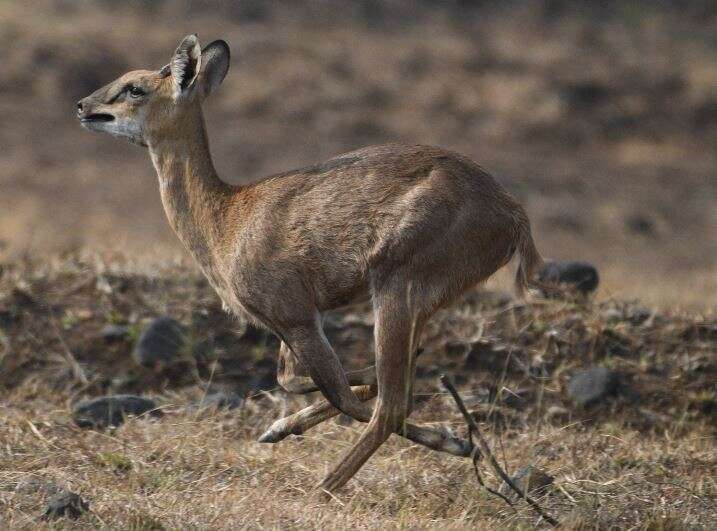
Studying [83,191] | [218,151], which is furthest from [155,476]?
[218,151]

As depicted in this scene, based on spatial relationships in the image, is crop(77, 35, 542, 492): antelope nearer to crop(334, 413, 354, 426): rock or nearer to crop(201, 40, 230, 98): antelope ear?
crop(201, 40, 230, 98): antelope ear

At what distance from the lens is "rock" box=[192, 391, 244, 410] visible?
7098mm

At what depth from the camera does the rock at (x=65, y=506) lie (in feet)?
16.5

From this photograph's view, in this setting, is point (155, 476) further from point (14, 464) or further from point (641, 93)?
A: point (641, 93)

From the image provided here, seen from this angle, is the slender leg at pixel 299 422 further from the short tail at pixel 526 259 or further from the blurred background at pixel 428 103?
the blurred background at pixel 428 103

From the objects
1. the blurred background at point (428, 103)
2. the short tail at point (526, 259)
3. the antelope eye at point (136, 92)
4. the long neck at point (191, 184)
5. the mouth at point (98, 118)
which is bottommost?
the blurred background at point (428, 103)

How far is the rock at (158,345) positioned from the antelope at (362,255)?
1.44 meters

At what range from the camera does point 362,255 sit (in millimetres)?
5883

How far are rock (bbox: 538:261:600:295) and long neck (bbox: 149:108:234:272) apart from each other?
2651 millimetres

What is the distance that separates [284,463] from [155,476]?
0.64 metres

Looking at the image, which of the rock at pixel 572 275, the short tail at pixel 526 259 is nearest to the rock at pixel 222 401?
the short tail at pixel 526 259

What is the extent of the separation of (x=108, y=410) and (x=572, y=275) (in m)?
3.24

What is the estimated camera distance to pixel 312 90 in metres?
22.3

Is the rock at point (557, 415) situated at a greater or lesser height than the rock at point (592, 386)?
lesser
